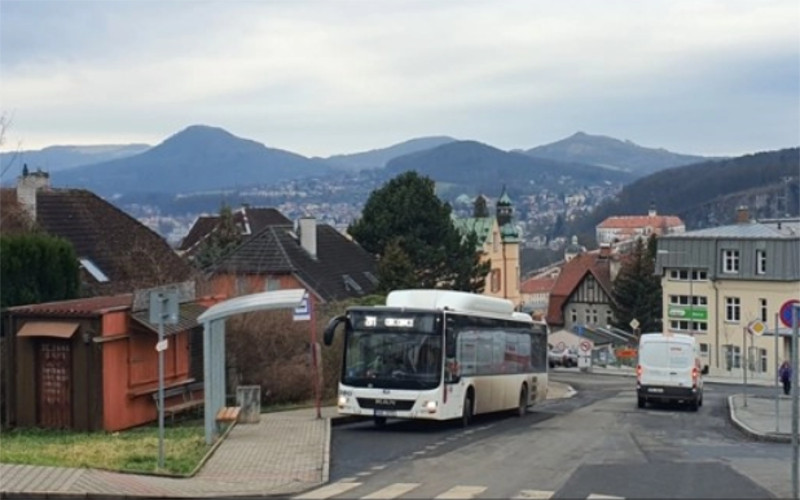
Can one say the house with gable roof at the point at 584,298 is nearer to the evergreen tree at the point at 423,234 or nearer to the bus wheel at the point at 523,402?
the evergreen tree at the point at 423,234

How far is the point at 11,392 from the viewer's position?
25078 mm

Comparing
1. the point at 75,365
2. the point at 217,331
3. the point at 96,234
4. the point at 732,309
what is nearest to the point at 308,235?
the point at 96,234

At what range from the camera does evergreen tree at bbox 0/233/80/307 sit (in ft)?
101

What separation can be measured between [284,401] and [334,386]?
1999 mm

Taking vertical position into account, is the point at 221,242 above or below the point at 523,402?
above

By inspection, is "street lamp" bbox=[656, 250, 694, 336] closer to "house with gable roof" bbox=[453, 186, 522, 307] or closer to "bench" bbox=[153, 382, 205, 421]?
"house with gable roof" bbox=[453, 186, 522, 307]

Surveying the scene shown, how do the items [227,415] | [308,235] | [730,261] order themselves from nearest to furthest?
[227,415] < [308,235] < [730,261]

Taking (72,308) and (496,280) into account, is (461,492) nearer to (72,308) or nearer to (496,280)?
(72,308)

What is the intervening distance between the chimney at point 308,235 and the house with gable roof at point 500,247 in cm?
4100

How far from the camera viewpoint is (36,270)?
31.5 meters

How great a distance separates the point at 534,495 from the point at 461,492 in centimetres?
94

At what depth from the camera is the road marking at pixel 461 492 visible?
15.1 metres

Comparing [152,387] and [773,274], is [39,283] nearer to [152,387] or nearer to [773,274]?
[152,387]

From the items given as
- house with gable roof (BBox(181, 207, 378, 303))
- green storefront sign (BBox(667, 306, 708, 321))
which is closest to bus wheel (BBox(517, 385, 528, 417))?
house with gable roof (BBox(181, 207, 378, 303))
